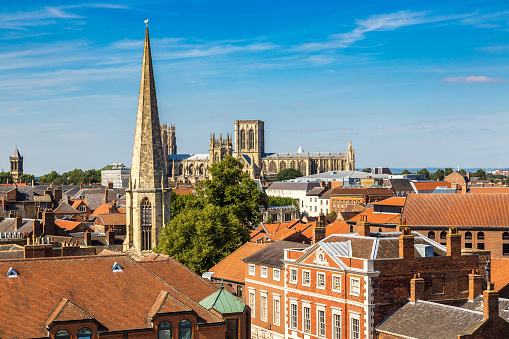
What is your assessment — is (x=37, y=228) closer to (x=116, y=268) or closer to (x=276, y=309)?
(x=276, y=309)

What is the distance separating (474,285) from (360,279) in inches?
270

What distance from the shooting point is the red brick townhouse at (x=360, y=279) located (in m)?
40.1

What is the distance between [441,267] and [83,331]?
73.2 feet

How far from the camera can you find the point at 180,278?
38000 mm

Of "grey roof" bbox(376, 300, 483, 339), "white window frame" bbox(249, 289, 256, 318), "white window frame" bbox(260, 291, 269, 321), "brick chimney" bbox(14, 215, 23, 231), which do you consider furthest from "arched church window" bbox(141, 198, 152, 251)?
"grey roof" bbox(376, 300, 483, 339)

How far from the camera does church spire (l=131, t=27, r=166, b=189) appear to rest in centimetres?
6562

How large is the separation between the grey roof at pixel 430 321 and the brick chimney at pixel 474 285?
3486mm

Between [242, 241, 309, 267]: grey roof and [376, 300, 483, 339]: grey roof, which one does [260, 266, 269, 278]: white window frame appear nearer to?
[242, 241, 309, 267]: grey roof

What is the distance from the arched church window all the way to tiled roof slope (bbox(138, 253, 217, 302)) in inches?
1035

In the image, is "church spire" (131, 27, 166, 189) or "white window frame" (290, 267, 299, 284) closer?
"white window frame" (290, 267, 299, 284)

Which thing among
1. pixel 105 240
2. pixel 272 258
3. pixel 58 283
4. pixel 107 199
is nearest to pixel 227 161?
pixel 105 240

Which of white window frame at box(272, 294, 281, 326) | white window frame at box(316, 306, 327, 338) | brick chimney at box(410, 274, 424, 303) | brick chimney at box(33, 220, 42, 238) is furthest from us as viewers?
brick chimney at box(33, 220, 42, 238)

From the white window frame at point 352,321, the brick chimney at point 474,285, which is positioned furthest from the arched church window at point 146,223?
the brick chimney at point 474,285

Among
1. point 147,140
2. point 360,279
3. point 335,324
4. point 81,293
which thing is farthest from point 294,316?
point 147,140
